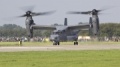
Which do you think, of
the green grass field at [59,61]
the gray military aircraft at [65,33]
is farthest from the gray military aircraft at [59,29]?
the green grass field at [59,61]

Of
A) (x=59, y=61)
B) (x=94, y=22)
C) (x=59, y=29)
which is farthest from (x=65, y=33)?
(x=59, y=61)

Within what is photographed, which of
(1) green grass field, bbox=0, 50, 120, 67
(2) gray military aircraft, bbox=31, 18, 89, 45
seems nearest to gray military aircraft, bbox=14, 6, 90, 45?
(2) gray military aircraft, bbox=31, 18, 89, 45

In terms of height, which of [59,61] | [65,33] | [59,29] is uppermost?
[59,29]

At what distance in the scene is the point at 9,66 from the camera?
22016mm

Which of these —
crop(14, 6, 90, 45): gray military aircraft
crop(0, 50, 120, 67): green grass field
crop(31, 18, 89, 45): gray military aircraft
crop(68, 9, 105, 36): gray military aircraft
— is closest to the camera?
crop(0, 50, 120, 67): green grass field

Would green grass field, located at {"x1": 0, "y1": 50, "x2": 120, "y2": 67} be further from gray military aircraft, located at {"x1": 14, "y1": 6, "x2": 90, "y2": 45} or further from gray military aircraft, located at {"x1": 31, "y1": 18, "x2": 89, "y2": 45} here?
gray military aircraft, located at {"x1": 31, "y1": 18, "x2": 89, "y2": 45}

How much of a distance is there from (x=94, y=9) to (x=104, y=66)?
245ft

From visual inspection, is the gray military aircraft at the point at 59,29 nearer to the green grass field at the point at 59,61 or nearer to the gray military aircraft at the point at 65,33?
the gray military aircraft at the point at 65,33

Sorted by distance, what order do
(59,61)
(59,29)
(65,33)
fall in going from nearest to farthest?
(59,61), (59,29), (65,33)

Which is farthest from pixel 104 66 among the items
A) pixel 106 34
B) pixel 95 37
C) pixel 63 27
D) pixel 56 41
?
pixel 106 34

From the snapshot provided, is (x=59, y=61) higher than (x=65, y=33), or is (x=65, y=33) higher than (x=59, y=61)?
(x=65, y=33)

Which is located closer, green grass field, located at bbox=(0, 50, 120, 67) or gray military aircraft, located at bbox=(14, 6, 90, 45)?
green grass field, located at bbox=(0, 50, 120, 67)

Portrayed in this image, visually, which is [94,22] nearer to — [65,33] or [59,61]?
[65,33]

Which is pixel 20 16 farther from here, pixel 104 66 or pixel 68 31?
pixel 104 66
